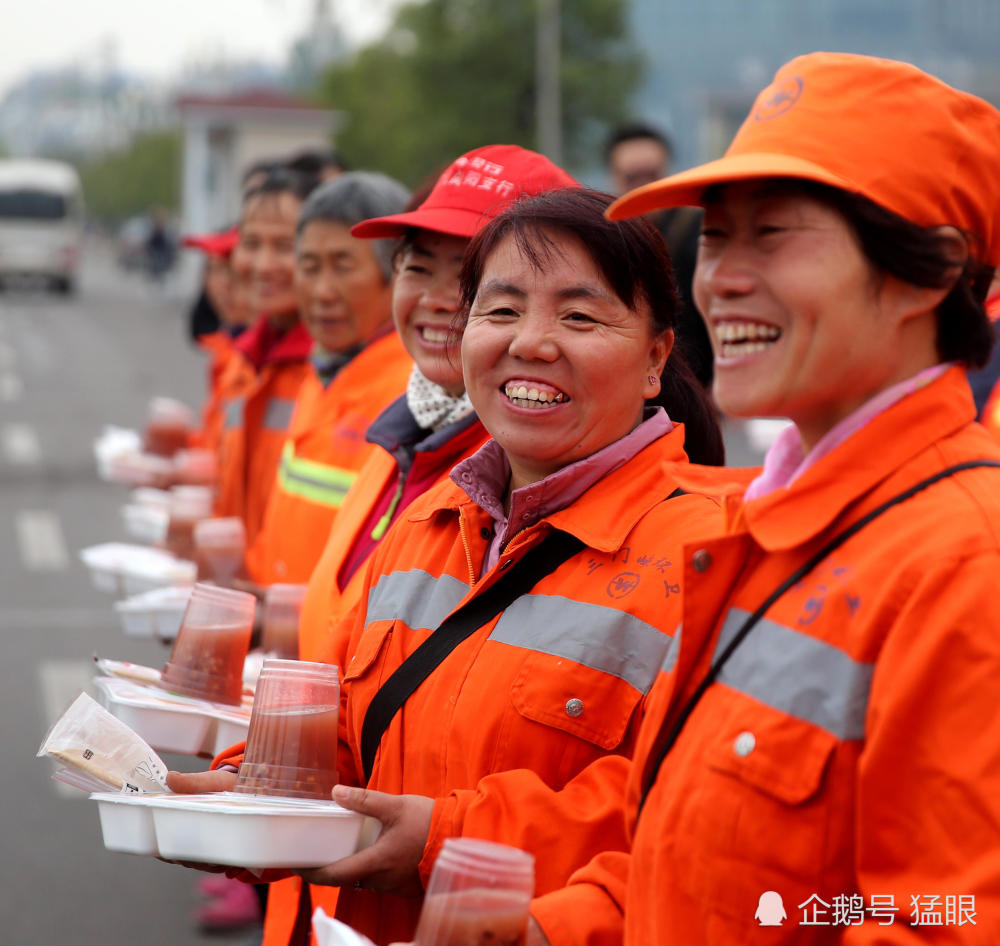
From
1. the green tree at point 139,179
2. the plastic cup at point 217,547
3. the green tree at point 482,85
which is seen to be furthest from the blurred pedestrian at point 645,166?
the green tree at point 139,179

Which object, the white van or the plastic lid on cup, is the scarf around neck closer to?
the plastic lid on cup

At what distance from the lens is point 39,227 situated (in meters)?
41.6

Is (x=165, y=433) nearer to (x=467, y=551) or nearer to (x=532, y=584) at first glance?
(x=467, y=551)

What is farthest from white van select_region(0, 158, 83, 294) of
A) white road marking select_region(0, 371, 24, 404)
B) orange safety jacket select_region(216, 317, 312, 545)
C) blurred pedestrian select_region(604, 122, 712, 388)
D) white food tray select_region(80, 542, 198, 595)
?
white food tray select_region(80, 542, 198, 595)

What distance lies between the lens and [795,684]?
1.64 meters

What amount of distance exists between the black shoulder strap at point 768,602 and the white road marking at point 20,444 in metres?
14.4

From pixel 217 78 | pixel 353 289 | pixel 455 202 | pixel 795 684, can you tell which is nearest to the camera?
pixel 795 684

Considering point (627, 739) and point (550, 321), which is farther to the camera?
point (550, 321)

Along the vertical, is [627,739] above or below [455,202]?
below

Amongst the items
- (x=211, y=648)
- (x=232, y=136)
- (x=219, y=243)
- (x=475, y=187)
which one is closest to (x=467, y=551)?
(x=211, y=648)

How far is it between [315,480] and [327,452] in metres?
0.09

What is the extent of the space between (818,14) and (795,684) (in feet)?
238

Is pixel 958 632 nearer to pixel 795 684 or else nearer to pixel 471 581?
pixel 795 684

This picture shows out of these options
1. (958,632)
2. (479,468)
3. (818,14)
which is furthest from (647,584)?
(818,14)
